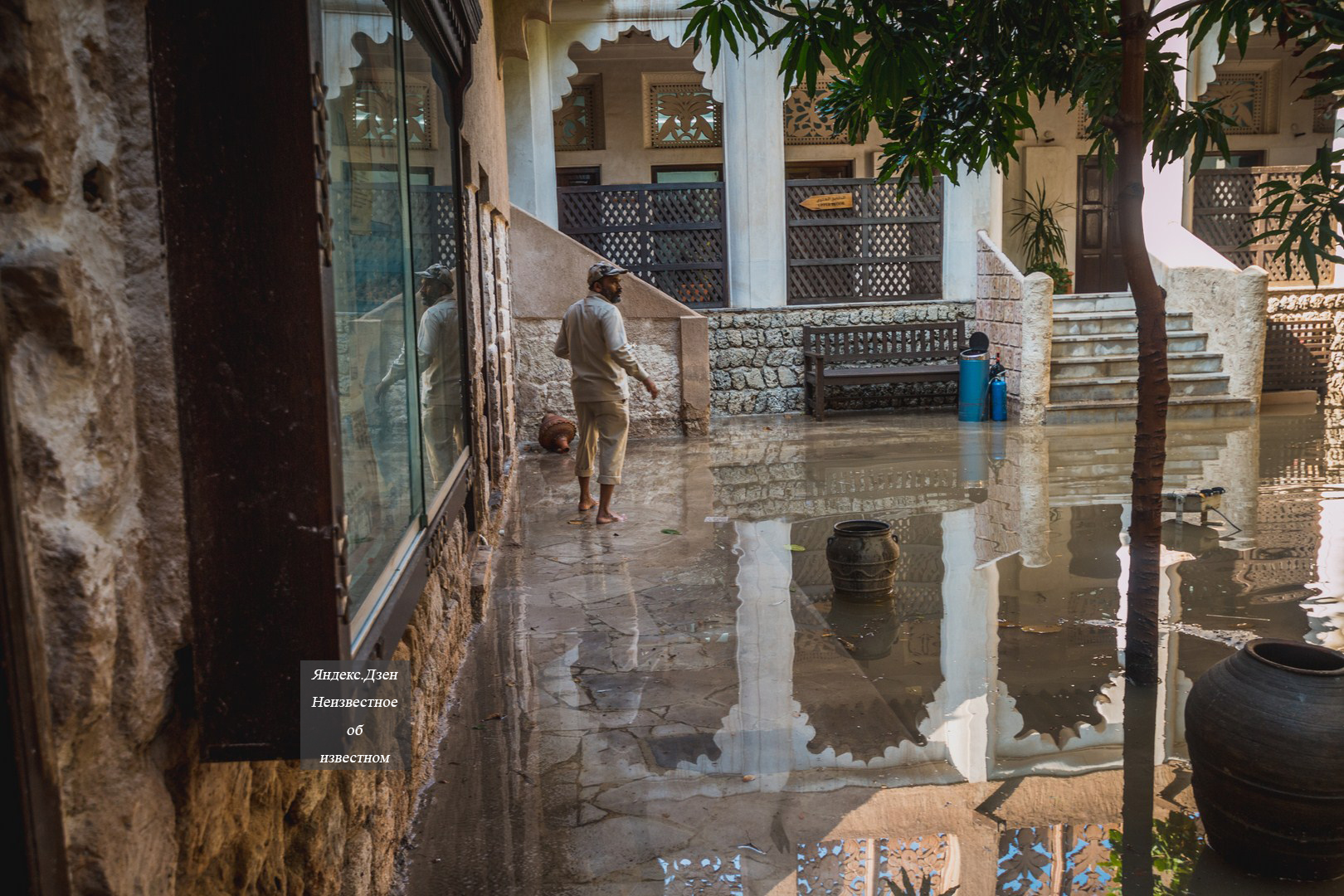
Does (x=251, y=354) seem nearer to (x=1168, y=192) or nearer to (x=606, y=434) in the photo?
(x=606, y=434)

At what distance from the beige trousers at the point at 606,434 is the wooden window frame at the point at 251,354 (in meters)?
6.12

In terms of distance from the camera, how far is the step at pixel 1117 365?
13.2 meters

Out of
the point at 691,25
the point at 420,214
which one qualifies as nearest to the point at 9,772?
the point at 420,214

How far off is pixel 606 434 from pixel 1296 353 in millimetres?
10847

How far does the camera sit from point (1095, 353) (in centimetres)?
1343

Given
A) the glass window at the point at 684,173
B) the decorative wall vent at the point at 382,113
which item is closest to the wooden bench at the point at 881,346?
the glass window at the point at 684,173

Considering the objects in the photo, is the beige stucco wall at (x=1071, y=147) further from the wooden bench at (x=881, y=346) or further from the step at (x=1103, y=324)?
the wooden bench at (x=881, y=346)

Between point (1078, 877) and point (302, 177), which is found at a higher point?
point (302, 177)

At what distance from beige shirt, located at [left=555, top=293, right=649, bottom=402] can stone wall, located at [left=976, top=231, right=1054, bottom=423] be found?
6.37 meters

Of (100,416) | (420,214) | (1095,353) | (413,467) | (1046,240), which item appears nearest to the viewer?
(100,416)

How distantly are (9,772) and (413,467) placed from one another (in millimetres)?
1912

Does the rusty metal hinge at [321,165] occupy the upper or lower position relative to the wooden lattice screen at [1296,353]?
upper

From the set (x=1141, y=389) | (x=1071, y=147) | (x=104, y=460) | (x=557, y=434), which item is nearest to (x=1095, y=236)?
(x=1071, y=147)

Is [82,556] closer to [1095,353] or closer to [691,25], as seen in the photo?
[691,25]
